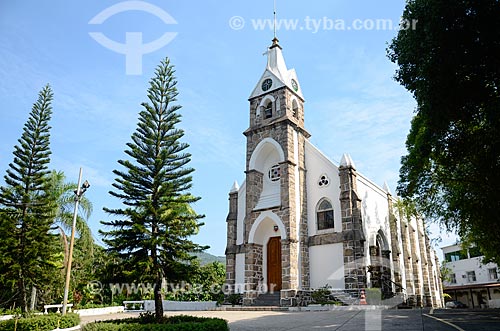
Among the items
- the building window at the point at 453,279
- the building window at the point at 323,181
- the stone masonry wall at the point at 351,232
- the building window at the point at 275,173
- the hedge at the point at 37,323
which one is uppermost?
the building window at the point at 275,173

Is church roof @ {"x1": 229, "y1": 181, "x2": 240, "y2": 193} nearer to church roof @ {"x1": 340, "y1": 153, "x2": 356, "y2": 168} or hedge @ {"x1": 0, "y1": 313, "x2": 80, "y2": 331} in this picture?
church roof @ {"x1": 340, "y1": 153, "x2": 356, "y2": 168}

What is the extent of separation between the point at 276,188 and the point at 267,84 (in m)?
5.80

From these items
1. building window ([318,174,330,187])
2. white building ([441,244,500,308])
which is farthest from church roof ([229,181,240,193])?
white building ([441,244,500,308])

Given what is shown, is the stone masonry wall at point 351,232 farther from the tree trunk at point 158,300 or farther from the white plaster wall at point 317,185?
the tree trunk at point 158,300

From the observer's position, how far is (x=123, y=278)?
10555mm

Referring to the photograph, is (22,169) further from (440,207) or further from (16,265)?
(440,207)

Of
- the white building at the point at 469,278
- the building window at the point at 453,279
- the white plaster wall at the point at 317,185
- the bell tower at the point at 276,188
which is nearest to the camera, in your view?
the bell tower at the point at 276,188

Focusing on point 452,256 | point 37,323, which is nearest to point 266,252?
point 37,323

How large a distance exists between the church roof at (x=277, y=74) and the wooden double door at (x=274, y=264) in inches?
315

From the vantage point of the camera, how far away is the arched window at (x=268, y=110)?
819 inches

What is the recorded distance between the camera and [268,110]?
21.0m

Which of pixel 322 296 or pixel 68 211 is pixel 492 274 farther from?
pixel 68 211

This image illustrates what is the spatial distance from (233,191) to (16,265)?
10624 mm

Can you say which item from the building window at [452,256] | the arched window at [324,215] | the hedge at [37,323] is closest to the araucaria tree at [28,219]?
the hedge at [37,323]
